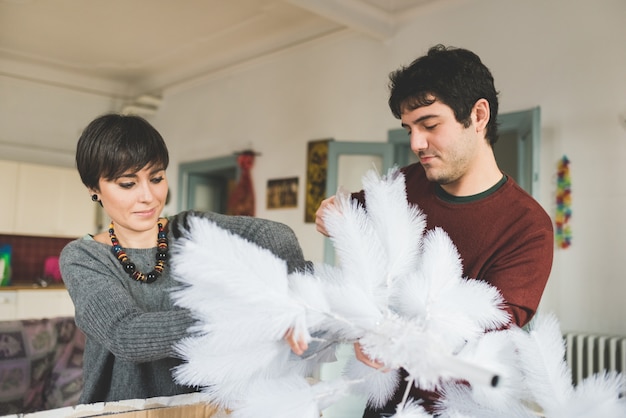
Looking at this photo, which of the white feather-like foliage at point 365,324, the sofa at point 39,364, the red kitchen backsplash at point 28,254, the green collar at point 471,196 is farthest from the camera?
the red kitchen backsplash at point 28,254

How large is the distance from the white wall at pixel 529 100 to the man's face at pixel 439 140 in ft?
7.67

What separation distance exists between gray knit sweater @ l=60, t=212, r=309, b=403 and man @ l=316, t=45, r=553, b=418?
1.03 feet

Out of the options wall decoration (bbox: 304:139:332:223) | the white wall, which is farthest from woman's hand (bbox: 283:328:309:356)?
wall decoration (bbox: 304:139:332:223)

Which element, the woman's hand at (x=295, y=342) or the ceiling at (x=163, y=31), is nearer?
the woman's hand at (x=295, y=342)

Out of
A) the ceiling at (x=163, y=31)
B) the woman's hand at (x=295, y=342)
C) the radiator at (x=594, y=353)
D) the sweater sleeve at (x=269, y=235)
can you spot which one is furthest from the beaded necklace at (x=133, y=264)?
the ceiling at (x=163, y=31)

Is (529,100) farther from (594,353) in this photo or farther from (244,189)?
(244,189)

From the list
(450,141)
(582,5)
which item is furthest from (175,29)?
(450,141)

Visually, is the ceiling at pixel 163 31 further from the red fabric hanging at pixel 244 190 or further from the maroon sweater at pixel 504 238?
the maroon sweater at pixel 504 238

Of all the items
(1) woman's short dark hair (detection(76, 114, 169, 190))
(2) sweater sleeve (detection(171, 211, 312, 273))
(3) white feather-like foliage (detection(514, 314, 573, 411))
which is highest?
(1) woman's short dark hair (detection(76, 114, 169, 190))

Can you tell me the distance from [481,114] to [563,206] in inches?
90.9

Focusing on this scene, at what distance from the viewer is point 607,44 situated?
324cm

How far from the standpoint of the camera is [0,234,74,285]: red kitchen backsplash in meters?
6.02

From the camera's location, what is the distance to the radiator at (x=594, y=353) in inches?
116

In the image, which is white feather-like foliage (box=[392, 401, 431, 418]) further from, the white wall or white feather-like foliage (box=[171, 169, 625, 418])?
the white wall
